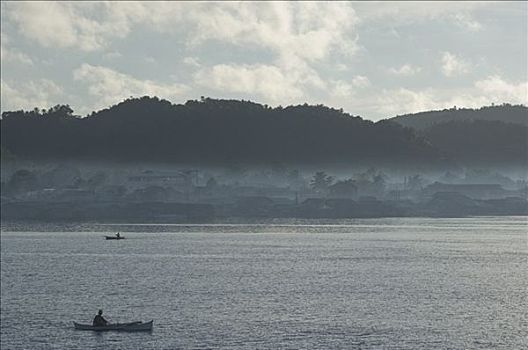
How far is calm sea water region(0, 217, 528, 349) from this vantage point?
217ft

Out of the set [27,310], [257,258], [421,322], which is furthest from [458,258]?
[27,310]

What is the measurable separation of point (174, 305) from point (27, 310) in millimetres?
12176

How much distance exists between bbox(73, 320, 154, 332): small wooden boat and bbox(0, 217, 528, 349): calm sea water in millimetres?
770

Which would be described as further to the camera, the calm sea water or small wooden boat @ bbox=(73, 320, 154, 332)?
small wooden boat @ bbox=(73, 320, 154, 332)

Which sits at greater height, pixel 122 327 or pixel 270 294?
pixel 270 294

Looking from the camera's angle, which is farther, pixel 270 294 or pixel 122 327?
pixel 270 294

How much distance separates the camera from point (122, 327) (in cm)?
6919

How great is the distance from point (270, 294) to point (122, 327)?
854 inches

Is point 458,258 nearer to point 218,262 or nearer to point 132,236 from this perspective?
point 218,262

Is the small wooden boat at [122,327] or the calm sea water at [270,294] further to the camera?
the small wooden boat at [122,327]

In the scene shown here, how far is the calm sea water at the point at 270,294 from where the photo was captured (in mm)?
66125

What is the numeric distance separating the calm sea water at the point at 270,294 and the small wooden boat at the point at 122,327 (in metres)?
0.77

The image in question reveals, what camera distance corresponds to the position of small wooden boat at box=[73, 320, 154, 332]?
2692 inches

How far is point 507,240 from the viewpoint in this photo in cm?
17075
